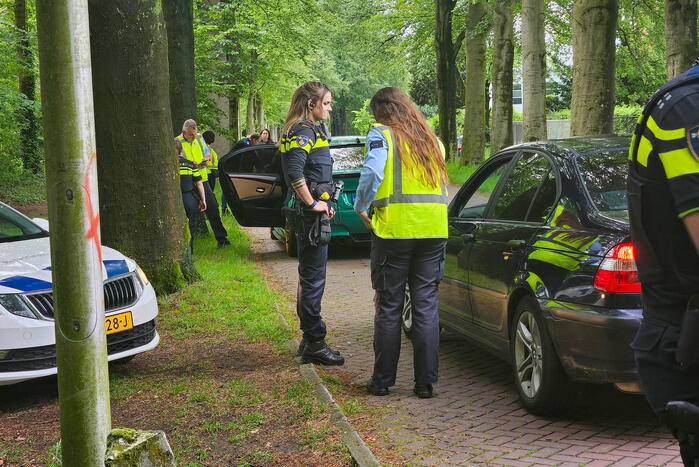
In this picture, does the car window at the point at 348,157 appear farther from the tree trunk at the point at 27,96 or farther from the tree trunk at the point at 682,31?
the tree trunk at the point at 27,96

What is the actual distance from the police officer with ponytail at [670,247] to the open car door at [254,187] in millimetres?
9609

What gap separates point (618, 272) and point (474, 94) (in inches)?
1012

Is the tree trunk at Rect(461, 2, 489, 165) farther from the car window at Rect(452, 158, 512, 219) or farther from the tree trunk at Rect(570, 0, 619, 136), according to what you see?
the car window at Rect(452, 158, 512, 219)

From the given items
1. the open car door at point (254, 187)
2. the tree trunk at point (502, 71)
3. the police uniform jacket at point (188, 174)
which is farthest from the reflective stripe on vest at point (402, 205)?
the tree trunk at point (502, 71)

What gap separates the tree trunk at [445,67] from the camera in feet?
93.9

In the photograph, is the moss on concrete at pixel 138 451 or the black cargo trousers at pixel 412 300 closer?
the moss on concrete at pixel 138 451

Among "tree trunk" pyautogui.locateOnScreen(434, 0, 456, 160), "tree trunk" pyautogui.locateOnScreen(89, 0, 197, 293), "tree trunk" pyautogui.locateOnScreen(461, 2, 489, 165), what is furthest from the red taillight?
"tree trunk" pyautogui.locateOnScreen(461, 2, 489, 165)

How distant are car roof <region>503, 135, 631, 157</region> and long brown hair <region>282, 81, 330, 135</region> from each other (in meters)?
1.59

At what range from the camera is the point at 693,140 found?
6.71 feet

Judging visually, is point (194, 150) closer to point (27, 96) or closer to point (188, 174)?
point (188, 174)

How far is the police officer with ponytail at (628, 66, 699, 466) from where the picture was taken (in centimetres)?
206

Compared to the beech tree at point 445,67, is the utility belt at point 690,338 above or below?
below

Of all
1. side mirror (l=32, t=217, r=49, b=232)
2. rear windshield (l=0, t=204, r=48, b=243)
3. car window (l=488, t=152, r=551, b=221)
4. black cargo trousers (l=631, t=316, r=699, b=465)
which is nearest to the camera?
black cargo trousers (l=631, t=316, r=699, b=465)

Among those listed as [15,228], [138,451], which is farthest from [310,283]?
[138,451]
